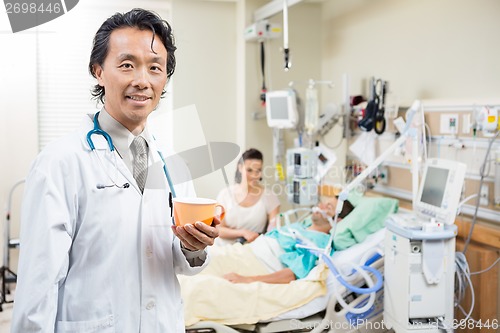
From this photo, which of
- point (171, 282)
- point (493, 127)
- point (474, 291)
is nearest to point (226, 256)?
point (474, 291)

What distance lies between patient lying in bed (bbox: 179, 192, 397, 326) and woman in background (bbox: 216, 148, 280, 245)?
22cm

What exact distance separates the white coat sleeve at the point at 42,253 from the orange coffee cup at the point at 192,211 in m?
0.22

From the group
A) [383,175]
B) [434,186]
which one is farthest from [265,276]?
[383,175]

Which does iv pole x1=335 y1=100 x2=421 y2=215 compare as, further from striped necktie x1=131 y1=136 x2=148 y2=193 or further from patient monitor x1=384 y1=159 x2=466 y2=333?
striped necktie x1=131 y1=136 x2=148 y2=193

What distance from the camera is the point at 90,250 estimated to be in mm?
1097

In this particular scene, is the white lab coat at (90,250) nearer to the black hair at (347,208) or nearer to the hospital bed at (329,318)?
the hospital bed at (329,318)

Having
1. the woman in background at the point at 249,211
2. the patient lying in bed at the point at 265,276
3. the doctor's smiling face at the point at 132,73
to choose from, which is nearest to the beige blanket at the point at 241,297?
the patient lying in bed at the point at 265,276

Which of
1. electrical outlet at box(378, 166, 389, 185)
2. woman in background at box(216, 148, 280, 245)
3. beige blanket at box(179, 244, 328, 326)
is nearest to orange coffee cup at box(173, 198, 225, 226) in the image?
beige blanket at box(179, 244, 328, 326)

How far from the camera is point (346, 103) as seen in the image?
148 inches

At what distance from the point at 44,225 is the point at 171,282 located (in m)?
0.35

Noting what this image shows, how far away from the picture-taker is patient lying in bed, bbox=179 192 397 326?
2.50 metres

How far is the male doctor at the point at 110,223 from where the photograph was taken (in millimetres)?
1041

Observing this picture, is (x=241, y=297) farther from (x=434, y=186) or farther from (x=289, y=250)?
(x=434, y=186)

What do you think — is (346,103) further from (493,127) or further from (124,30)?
(124,30)
